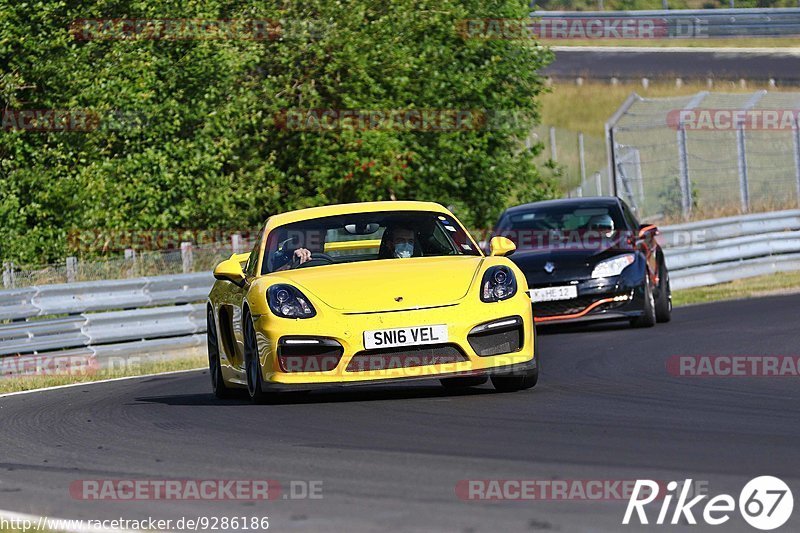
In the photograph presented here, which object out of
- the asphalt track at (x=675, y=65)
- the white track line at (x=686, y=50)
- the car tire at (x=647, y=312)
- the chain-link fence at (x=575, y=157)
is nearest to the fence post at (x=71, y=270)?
the car tire at (x=647, y=312)

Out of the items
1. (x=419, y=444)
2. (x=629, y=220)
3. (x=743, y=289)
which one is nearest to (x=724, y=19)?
(x=743, y=289)

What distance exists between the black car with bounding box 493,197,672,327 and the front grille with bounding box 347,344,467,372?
6442 millimetres

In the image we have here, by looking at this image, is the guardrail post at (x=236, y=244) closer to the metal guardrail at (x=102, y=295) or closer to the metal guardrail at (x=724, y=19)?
the metal guardrail at (x=102, y=295)

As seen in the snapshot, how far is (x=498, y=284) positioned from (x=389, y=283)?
677 millimetres

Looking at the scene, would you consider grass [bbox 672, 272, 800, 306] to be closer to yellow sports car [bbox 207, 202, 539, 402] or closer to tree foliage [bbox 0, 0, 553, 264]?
tree foliage [bbox 0, 0, 553, 264]

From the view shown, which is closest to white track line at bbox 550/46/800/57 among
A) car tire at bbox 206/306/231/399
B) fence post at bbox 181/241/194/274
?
fence post at bbox 181/241/194/274

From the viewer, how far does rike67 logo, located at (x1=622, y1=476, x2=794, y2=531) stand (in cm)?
510

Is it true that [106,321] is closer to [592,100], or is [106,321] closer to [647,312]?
[647,312]

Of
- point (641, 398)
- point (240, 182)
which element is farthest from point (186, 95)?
point (641, 398)

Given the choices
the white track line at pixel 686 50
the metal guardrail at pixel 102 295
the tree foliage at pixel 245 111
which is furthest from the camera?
the white track line at pixel 686 50

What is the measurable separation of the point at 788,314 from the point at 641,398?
768 cm

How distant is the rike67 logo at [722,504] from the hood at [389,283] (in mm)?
3470

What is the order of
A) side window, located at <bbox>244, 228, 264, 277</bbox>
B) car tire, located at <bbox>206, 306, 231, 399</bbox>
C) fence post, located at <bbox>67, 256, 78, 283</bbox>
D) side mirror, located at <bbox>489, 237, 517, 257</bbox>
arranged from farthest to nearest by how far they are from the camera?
fence post, located at <bbox>67, 256, 78, 283</bbox>, car tire, located at <bbox>206, 306, 231, 399</bbox>, side window, located at <bbox>244, 228, 264, 277</bbox>, side mirror, located at <bbox>489, 237, 517, 257</bbox>

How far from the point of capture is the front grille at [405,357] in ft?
29.6
